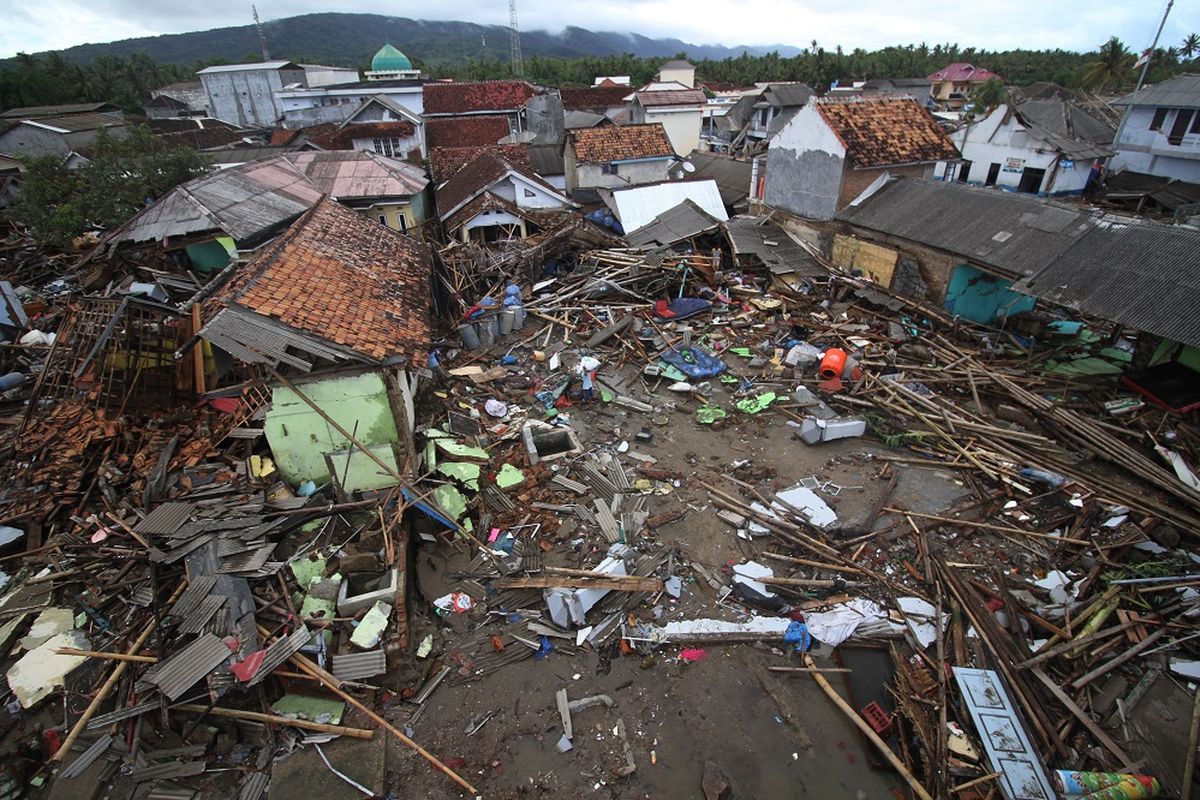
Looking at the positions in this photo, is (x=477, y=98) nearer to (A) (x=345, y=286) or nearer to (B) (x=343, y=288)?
(A) (x=345, y=286)

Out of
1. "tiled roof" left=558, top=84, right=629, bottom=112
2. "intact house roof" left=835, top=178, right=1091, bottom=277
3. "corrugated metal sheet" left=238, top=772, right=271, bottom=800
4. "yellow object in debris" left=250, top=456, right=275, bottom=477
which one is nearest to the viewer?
"corrugated metal sheet" left=238, top=772, right=271, bottom=800

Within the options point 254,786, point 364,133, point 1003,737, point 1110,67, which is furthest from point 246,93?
point 1110,67

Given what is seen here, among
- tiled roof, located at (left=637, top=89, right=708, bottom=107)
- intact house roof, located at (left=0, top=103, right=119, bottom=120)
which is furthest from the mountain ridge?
tiled roof, located at (left=637, top=89, right=708, bottom=107)

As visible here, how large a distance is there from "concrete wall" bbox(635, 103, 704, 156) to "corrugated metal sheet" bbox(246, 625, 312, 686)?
146ft

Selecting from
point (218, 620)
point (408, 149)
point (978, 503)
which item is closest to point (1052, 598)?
point (978, 503)

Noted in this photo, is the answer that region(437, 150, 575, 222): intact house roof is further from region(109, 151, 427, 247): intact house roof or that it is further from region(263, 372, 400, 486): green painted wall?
region(263, 372, 400, 486): green painted wall

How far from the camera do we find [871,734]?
6.59 meters

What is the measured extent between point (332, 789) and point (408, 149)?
36.2 meters

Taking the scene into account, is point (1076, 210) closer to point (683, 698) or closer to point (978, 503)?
point (978, 503)

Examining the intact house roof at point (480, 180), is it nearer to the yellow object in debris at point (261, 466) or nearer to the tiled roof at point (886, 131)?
the tiled roof at point (886, 131)

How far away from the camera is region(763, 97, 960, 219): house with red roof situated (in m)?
20.1

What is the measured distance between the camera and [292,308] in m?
9.22

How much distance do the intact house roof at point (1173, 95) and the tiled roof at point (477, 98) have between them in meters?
38.6

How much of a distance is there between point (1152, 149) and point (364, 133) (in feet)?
154
